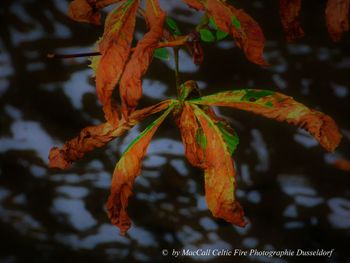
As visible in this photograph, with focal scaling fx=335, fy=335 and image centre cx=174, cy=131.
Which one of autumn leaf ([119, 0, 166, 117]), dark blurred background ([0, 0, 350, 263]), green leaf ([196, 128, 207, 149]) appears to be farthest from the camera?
dark blurred background ([0, 0, 350, 263])

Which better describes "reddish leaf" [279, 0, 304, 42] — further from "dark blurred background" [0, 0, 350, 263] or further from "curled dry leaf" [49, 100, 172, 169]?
"curled dry leaf" [49, 100, 172, 169]

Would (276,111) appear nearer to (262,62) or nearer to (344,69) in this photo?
(262,62)

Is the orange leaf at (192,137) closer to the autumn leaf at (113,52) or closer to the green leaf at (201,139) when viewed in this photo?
the green leaf at (201,139)

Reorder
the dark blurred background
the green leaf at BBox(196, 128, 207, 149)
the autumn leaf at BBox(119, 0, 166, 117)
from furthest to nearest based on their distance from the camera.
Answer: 1. the dark blurred background
2. the green leaf at BBox(196, 128, 207, 149)
3. the autumn leaf at BBox(119, 0, 166, 117)

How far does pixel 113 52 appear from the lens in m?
0.41

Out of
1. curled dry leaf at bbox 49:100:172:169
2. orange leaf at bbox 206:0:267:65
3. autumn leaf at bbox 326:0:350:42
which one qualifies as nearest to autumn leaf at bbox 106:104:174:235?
curled dry leaf at bbox 49:100:172:169

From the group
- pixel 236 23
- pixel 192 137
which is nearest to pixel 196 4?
pixel 236 23

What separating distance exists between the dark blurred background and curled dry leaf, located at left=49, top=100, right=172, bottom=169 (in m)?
0.12

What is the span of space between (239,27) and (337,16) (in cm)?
17

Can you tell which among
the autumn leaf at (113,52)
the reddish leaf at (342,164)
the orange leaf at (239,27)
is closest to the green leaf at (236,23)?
the orange leaf at (239,27)

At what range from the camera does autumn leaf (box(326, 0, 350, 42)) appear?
0.47m

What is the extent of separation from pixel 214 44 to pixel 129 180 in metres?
0.31

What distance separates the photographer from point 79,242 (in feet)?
2.33

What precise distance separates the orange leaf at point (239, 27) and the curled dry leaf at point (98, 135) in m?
0.14
